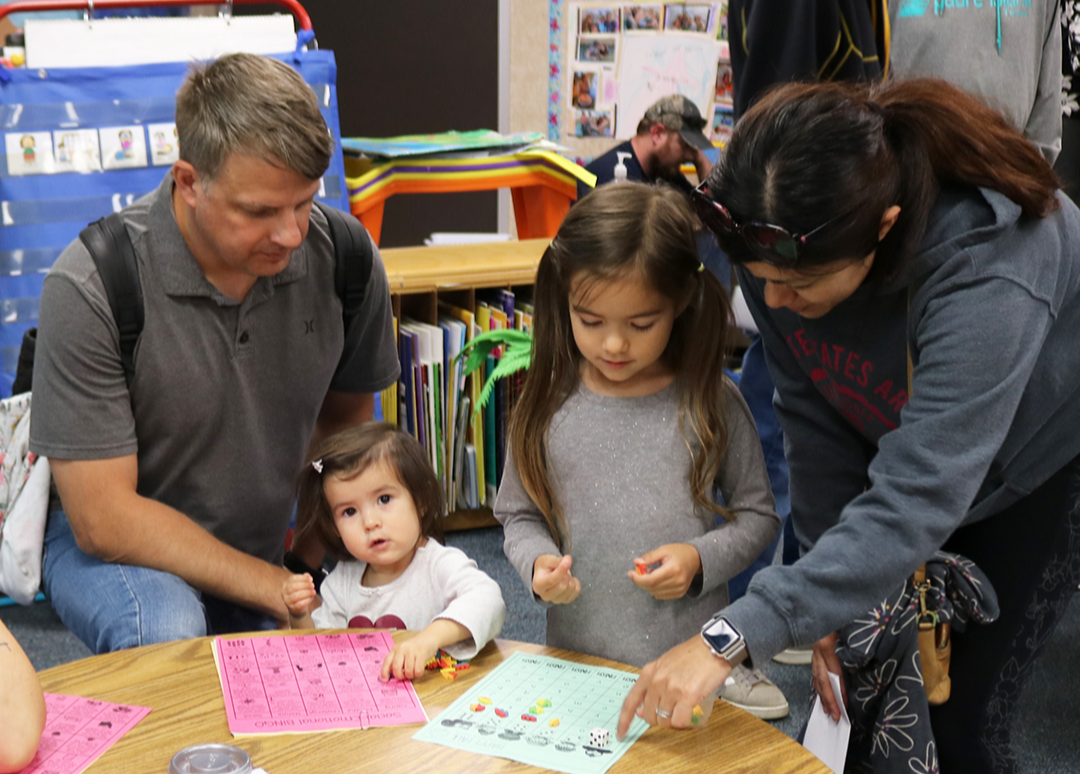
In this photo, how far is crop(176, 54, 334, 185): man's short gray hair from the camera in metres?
1.44

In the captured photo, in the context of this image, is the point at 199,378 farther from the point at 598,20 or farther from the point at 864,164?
the point at 598,20

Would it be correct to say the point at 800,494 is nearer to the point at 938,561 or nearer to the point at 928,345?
the point at 938,561

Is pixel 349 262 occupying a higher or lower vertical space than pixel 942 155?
lower

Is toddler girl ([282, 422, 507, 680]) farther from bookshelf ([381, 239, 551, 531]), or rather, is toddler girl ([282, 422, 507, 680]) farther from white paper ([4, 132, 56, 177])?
white paper ([4, 132, 56, 177])

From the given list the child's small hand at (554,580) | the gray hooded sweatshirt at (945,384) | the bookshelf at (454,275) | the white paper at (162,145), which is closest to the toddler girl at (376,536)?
the child's small hand at (554,580)

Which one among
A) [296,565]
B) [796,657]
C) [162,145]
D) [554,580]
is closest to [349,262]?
[296,565]

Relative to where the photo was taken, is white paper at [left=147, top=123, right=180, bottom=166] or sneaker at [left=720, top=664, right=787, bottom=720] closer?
sneaker at [left=720, top=664, right=787, bottom=720]

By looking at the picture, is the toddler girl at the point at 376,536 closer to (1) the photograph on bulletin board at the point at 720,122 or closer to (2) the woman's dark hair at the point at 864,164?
(2) the woman's dark hair at the point at 864,164

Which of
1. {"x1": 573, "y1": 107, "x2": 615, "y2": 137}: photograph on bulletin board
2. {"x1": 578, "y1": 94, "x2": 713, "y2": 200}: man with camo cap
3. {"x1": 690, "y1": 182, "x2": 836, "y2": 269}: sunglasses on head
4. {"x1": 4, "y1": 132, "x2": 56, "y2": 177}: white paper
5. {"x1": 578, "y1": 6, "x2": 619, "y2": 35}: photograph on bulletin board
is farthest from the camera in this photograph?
{"x1": 573, "y1": 107, "x2": 615, "y2": 137}: photograph on bulletin board

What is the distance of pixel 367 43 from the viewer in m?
3.74

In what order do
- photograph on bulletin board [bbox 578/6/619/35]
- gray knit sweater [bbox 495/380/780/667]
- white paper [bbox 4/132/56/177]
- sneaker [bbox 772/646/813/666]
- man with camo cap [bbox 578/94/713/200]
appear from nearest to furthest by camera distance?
gray knit sweater [bbox 495/380/780/667] < sneaker [bbox 772/646/813/666] < white paper [bbox 4/132/56/177] < man with camo cap [bbox 578/94/713/200] < photograph on bulletin board [bbox 578/6/619/35]

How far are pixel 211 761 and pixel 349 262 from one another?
904 millimetres

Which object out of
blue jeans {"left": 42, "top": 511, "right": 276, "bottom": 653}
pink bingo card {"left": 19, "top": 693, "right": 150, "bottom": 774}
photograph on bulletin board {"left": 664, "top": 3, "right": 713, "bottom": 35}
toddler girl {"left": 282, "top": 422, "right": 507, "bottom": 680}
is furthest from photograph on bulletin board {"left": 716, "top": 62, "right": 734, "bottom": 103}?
pink bingo card {"left": 19, "top": 693, "right": 150, "bottom": 774}

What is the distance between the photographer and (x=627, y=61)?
387 centimetres
